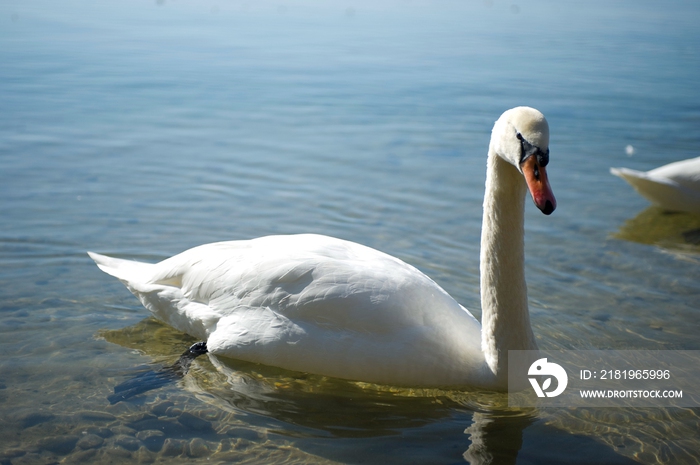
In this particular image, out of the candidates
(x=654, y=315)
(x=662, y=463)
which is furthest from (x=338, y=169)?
(x=662, y=463)

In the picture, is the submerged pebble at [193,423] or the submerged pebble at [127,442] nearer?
the submerged pebble at [127,442]

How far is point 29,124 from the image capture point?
11188 mm

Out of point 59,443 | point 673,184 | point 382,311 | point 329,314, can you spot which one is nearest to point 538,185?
point 382,311

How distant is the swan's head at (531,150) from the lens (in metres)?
3.76

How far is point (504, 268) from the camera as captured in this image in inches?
170

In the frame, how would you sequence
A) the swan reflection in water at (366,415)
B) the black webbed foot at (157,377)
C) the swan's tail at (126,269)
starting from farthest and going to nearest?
the swan's tail at (126,269) → the black webbed foot at (157,377) → the swan reflection in water at (366,415)

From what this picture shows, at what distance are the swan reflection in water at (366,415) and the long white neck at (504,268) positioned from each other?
313 millimetres

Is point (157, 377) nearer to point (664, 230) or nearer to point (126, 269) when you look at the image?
point (126, 269)

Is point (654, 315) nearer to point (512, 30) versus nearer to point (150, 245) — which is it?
point (150, 245)

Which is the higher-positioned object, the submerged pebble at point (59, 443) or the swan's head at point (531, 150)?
the swan's head at point (531, 150)

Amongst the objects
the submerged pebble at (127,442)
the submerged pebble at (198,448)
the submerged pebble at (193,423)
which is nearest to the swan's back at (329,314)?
the submerged pebble at (193,423)

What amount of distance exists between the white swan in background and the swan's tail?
5.42m

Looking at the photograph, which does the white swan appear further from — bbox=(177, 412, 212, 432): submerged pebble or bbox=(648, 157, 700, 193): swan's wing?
bbox=(648, 157, 700, 193): swan's wing

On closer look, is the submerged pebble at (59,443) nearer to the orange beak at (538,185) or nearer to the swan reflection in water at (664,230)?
the orange beak at (538,185)
